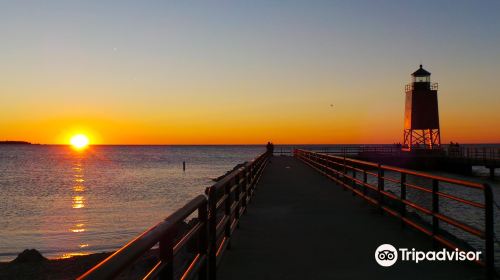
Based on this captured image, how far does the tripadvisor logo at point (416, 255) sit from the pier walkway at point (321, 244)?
118 mm

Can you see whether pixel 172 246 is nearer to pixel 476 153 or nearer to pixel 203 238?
pixel 203 238

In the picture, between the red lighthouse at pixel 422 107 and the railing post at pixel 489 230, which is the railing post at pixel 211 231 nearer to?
the railing post at pixel 489 230

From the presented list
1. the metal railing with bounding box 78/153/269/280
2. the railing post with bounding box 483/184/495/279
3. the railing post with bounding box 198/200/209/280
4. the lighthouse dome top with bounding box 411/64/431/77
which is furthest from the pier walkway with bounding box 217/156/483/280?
the lighthouse dome top with bounding box 411/64/431/77

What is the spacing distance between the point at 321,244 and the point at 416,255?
5.06ft

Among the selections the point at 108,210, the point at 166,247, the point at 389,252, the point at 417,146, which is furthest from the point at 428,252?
the point at 417,146

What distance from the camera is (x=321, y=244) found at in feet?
27.1

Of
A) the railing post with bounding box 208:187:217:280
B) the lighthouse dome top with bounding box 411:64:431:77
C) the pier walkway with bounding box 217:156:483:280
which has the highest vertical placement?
the lighthouse dome top with bounding box 411:64:431:77

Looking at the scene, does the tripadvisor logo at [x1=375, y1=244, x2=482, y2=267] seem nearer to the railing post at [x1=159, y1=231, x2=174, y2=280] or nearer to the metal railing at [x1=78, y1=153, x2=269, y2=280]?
the metal railing at [x1=78, y1=153, x2=269, y2=280]

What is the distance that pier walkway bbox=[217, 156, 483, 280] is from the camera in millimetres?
6473

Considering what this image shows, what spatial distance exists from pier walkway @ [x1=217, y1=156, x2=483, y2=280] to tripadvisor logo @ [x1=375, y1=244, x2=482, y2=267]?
0.12 meters

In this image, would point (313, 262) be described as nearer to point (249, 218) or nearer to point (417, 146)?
point (249, 218)

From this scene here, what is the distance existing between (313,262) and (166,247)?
4.29 m

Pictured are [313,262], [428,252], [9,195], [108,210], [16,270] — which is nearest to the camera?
[313,262]

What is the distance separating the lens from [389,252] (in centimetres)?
757
